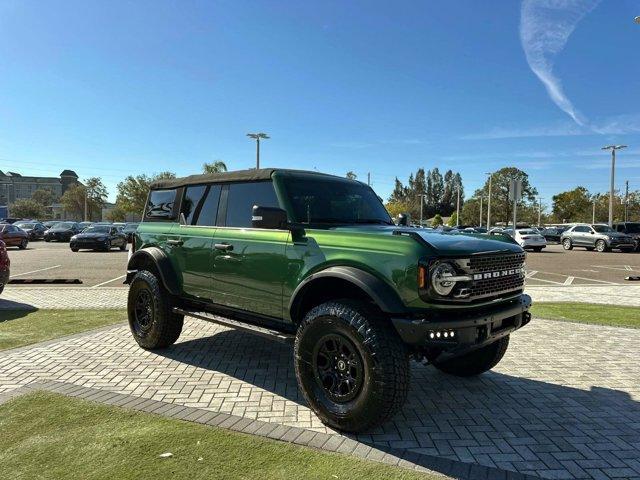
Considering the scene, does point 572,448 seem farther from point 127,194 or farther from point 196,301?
point 127,194

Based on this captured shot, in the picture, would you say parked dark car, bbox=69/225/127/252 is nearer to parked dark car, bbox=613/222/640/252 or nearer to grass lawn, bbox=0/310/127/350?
grass lawn, bbox=0/310/127/350

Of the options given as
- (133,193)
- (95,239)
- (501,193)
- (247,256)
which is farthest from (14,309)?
(501,193)

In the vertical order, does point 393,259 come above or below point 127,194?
below

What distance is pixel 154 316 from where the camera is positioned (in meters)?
5.66

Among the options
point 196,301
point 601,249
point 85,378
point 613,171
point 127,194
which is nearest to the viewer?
point 85,378

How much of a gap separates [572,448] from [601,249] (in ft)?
97.9

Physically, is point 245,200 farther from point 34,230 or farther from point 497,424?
point 34,230

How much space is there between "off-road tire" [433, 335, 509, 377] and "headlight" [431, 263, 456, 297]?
5.15 ft

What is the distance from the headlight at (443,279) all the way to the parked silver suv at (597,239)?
97.7 feet

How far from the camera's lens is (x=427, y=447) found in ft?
11.3

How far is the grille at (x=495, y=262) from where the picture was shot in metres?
3.57

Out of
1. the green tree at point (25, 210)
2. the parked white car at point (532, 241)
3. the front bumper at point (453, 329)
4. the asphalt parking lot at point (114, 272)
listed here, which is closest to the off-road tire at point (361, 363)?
the front bumper at point (453, 329)

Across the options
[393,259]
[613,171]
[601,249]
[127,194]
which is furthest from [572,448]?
[127,194]

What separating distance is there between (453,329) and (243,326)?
2090mm
